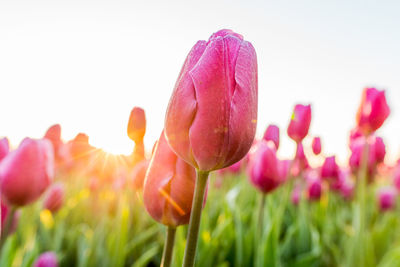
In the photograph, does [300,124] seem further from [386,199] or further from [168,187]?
[386,199]

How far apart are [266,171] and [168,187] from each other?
92 centimetres

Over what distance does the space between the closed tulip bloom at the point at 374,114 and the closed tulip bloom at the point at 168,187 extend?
0.88m

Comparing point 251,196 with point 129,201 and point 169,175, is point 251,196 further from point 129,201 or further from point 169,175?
point 169,175

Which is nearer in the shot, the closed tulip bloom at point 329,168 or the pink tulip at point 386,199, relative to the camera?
the closed tulip bloom at point 329,168

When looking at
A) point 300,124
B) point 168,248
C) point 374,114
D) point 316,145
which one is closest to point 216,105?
point 168,248

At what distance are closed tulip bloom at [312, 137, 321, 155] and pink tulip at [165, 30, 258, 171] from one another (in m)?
1.49

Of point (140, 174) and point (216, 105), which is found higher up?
point (216, 105)

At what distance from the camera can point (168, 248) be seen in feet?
1.35

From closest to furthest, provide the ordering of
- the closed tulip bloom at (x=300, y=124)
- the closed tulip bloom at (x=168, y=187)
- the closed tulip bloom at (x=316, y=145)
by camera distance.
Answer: the closed tulip bloom at (x=168, y=187) → the closed tulip bloom at (x=300, y=124) → the closed tulip bloom at (x=316, y=145)

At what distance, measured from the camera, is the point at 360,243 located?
1.25 metres

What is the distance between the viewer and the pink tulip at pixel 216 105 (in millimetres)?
352

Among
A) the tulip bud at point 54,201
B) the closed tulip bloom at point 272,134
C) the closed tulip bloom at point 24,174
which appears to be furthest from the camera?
the tulip bud at point 54,201

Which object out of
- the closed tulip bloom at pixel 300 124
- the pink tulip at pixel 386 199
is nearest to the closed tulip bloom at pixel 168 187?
the closed tulip bloom at pixel 300 124

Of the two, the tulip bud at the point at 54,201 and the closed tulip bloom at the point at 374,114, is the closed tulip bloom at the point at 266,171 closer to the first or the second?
the closed tulip bloom at the point at 374,114
